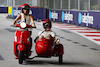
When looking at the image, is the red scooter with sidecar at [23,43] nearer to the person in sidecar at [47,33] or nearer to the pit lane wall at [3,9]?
the person in sidecar at [47,33]

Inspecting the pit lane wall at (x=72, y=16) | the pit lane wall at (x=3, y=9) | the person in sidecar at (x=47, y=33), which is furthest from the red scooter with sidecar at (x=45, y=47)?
the pit lane wall at (x=3, y=9)

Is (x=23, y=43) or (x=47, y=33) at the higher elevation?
(x=47, y=33)

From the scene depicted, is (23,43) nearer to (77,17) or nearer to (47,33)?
(47,33)

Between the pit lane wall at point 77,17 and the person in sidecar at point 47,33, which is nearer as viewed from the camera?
the person in sidecar at point 47,33

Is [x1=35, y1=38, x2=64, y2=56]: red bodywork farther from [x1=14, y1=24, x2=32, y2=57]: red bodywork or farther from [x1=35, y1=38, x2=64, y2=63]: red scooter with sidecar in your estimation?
[x1=14, y1=24, x2=32, y2=57]: red bodywork

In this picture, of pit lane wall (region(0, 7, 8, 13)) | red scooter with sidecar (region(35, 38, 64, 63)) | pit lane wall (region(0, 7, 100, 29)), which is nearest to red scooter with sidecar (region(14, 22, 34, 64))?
red scooter with sidecar (region(35, 38, 64, 63))

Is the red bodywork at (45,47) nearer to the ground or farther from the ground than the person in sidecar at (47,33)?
nearer to the ground

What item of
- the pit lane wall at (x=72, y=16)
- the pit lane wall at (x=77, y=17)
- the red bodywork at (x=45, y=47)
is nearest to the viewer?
the red bodywork at (x=45, y=47)

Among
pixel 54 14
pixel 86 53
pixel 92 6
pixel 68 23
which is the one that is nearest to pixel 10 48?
pixel 86 53

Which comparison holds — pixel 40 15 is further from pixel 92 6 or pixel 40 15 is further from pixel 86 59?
pixel 86 59

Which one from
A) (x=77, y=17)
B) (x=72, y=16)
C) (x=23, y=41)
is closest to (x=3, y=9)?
(x=72, y=16)

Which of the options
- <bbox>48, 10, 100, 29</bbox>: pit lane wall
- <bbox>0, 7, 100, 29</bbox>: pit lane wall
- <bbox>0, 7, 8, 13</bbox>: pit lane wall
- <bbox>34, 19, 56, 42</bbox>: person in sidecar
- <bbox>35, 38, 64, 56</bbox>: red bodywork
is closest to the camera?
<bbox>35, 38, 64, 56</bbox>: red bodywork

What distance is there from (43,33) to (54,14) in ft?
67.1

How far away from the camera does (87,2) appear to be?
2242 cm
